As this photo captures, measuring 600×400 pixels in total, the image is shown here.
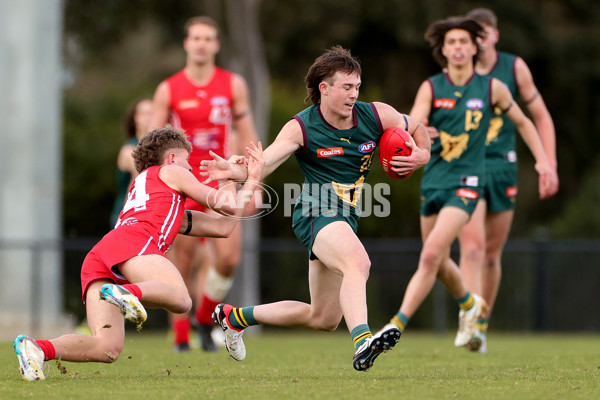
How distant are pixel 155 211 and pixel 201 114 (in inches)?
125

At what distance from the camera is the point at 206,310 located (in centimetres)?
883

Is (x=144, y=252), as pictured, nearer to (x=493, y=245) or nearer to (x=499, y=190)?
(x=499, y=190)

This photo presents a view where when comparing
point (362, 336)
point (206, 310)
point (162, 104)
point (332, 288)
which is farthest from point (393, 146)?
point (206, 310)

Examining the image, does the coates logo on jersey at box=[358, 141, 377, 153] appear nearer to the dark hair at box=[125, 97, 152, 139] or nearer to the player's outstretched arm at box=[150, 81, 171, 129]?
the player's outstretched arm at box=[150, 81, 171, 129]

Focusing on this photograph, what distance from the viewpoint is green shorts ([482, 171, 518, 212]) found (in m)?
8.38

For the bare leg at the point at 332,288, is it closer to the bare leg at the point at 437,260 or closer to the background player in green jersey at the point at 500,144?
the bare leg at the point at 437,260

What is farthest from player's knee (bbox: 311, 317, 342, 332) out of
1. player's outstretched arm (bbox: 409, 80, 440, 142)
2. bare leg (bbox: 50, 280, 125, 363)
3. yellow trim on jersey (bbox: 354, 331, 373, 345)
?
player's outstretched arm (bbox: 409, 80, 440, 142)

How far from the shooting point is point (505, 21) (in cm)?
2041

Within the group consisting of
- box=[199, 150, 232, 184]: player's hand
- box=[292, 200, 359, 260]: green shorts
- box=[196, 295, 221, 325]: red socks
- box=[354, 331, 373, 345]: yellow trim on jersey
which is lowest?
box=[196, 295, 221, 325]: red socks

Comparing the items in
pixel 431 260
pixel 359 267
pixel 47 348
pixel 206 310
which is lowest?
pixel 206 310

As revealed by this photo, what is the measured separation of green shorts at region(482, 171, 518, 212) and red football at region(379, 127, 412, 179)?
2561 millimetres

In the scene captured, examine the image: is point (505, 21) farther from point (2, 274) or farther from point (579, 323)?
point (2, 274)

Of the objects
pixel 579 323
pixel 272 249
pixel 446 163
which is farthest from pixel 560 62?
pixel 446 163

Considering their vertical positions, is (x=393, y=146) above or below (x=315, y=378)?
above
